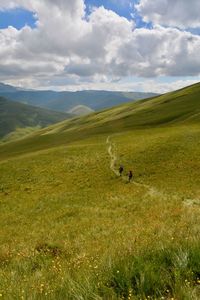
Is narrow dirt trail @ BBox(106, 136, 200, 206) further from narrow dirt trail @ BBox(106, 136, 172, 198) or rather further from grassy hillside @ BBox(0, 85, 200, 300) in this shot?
grassy hillside @ BBox(0, 85, 200, 300)

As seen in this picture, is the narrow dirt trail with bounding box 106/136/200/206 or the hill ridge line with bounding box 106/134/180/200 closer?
the narrow dirt trail with bounding box 106/136/200/206

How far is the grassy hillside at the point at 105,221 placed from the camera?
20.2 ft

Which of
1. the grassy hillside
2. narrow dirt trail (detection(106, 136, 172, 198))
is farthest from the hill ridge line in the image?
the grassy hillside

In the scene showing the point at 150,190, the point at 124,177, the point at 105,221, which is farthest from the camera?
the point at 124,177

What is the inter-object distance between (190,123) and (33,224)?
206 ft

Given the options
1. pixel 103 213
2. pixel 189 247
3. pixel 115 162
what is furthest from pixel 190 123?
pixel 189 247

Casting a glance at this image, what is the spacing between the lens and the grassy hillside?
616 cm

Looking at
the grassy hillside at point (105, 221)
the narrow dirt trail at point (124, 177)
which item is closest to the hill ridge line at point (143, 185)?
the narrow dirt trail at point (124, 177)

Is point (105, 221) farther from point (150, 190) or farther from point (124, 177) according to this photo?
point (124, 177)

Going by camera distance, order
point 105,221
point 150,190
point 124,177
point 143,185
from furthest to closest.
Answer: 1. point 124,177
2. point 143,185
3. point 150,190
4. point 105,221

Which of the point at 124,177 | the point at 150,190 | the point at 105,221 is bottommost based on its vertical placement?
the point at 124,177

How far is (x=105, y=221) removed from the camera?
27.3 m

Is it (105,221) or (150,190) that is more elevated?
(105,221)

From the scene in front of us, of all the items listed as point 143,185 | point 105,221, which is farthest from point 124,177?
point 105,221
